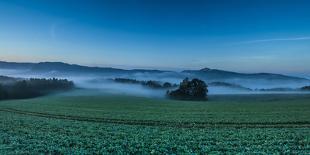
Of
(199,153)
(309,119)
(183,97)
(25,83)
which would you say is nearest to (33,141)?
(199,153)

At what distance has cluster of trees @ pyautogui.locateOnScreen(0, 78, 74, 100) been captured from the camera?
120 meters

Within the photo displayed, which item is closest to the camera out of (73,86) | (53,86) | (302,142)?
(302,142)

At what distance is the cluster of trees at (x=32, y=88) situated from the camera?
120369mm

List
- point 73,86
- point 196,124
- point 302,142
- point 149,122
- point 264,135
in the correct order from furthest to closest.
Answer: point 73,86, point 149,122, point 196,124, point 264,135, point 302,142

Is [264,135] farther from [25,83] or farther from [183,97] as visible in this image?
[25,83]

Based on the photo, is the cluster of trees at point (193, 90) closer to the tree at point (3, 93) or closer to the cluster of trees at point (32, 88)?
the cluster of trees at point (32, 88)

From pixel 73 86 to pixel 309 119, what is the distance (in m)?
125

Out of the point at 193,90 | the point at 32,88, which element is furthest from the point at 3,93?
the point at 193,90

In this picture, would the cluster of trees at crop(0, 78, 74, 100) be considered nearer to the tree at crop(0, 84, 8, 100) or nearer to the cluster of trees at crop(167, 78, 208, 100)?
the tree at crop(0, 84, 8, 100)

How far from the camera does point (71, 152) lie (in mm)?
23250

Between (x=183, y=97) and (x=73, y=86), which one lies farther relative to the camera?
(x=73, y=86)

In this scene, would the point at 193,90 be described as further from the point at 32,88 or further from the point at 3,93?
the point at 3,93

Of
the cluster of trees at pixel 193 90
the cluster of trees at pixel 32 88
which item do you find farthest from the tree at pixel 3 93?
the cluster of trees at pixel 193 90

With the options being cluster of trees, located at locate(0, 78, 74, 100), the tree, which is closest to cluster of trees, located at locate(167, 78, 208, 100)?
cluster of trees, located at locate(0, 78, 74, 100)
